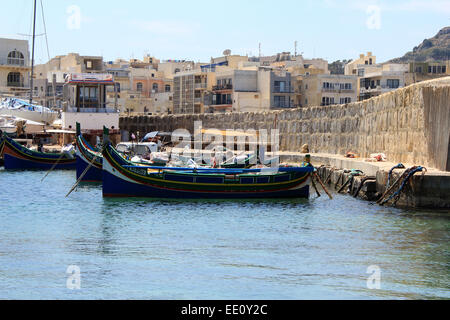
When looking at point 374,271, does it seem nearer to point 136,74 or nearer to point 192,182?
point 192,182

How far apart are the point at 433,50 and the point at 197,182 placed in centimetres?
16343

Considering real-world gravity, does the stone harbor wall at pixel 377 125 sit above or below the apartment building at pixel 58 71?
below

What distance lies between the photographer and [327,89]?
78.8 m

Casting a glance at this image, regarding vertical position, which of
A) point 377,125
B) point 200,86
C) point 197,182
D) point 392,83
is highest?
point 392,83

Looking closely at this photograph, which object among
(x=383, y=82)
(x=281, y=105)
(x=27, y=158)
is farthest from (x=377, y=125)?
(x=383, y=82)

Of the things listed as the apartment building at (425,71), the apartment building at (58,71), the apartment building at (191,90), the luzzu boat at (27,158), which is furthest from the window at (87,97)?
the apartment building at (425,71)

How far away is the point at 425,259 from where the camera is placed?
17203mm

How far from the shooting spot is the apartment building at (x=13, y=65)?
258 feet

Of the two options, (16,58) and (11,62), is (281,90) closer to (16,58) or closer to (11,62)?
(16,58)

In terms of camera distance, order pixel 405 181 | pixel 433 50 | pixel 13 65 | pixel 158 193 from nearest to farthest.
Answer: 1. pixel 405 181
2. pixel 158 193
3. pixel 13 65
4. pixel 433 50

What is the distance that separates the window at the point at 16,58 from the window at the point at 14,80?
166 centimetres

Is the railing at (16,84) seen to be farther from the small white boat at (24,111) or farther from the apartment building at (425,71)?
the apartment building at (425,71)

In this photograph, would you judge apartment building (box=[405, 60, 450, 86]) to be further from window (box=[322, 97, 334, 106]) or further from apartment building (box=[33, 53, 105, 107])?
apartment building (box=[33, 53, 105, 107])
